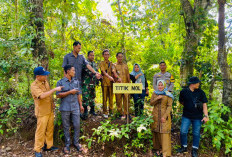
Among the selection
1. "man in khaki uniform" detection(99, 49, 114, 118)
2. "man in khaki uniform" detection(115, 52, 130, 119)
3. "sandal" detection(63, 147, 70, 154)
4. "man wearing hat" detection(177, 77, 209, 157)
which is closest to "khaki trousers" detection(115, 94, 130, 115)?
"man in khaki uniform" detection(115, 52, 130, 119)

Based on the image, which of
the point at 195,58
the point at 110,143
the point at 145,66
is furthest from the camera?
the point at 145,66

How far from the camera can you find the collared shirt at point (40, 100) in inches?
125

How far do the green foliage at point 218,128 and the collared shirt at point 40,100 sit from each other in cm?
374

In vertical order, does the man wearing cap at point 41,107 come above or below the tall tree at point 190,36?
below

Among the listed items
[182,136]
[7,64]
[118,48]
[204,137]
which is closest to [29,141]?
[7,64]

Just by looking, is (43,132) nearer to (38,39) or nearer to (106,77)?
(106,77)

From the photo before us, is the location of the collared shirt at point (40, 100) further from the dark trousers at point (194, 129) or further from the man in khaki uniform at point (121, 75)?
the dark trousers at point (194, 129)

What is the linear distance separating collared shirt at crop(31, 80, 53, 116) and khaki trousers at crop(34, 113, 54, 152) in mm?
116

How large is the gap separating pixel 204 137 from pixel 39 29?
528 centimetres

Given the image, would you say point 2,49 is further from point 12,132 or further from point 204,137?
point 204,137

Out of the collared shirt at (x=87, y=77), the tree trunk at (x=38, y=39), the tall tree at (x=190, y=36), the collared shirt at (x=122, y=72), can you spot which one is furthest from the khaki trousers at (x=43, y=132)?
the tall tree at (x=190, y=36)

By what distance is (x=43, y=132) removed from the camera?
3.35 meters

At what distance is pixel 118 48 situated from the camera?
741 cm

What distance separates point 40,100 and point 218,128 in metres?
4.26
